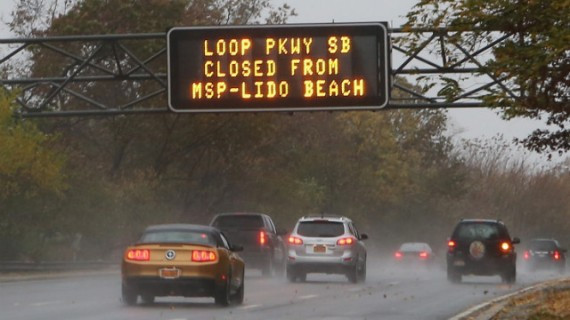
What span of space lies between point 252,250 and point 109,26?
2436cm

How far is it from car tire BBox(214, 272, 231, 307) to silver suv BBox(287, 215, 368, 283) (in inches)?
548

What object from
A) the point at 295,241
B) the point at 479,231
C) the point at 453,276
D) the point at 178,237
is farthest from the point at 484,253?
the point at 178,237

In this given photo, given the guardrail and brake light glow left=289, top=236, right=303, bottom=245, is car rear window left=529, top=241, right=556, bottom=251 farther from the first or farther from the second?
brake light glow left=289, top=236, right=303, bottom=245

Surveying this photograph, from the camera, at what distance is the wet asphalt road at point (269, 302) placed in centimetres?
2450

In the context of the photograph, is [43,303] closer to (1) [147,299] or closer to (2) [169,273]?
(1) [147,299]

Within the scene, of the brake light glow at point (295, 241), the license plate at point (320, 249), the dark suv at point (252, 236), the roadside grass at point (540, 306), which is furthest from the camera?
the dark suv at point (252, 236)

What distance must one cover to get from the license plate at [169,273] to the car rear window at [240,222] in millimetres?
19094

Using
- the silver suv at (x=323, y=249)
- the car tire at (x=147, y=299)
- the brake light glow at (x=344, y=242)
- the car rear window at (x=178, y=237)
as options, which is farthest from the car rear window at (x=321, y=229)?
the car rear window at (x=178, y=237)

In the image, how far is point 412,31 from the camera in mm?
22703

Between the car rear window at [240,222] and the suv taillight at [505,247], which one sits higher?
the car rear window at [240,222]

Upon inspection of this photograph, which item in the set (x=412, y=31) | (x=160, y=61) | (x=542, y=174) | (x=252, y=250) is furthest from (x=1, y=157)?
(x=542, y=174)

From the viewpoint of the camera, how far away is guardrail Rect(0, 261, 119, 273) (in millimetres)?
45691

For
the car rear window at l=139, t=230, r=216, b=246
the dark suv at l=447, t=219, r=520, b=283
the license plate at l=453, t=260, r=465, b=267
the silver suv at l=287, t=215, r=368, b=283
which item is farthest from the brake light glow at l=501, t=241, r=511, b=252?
the car rear window at l=139, t=230, r=216, b=246

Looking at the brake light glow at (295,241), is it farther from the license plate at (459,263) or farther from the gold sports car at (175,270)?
the gold sports car at (175,270)
